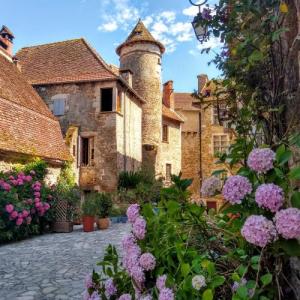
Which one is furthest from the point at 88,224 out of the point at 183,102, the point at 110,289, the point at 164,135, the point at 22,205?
the point at 183,102

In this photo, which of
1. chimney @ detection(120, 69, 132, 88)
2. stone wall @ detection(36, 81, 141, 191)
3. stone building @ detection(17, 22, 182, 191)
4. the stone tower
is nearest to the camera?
stone wall @ detection(36, 81, 141, 191)

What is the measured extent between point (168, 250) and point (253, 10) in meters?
1.59

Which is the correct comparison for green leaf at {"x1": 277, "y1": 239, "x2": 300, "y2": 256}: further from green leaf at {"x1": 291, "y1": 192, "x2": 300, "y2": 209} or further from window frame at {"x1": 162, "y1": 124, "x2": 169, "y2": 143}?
window frame at {"x1": 162, "y1": 124, "x2": 169, "y2": 143}

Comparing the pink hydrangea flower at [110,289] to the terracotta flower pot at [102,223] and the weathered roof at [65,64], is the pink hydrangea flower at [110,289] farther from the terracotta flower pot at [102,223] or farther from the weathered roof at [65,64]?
the weathered roof at [65,64]

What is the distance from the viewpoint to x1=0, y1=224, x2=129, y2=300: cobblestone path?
4484 mm

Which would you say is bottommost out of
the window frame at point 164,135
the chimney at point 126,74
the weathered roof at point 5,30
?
the window frame at point 164,135

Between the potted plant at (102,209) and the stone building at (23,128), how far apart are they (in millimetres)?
2156

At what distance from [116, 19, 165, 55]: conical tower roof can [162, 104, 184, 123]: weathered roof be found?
440 centimetres

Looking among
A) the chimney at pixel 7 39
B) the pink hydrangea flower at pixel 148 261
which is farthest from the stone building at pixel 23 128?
the pink hydrangea flower at pixel 148 261

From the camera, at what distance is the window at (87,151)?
17.8m

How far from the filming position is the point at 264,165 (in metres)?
1.49

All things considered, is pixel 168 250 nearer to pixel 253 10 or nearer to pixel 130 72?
pixel 253 10

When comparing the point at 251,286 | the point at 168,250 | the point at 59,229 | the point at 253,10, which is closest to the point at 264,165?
the point at 251,286

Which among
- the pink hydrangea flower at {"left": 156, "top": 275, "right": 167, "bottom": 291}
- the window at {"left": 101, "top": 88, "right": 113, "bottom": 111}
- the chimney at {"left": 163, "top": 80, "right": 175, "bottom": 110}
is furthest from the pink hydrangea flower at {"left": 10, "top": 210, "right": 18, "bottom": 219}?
the chimney at {"left": 163, "top": 80, "right": 175, "bottom": 110}
